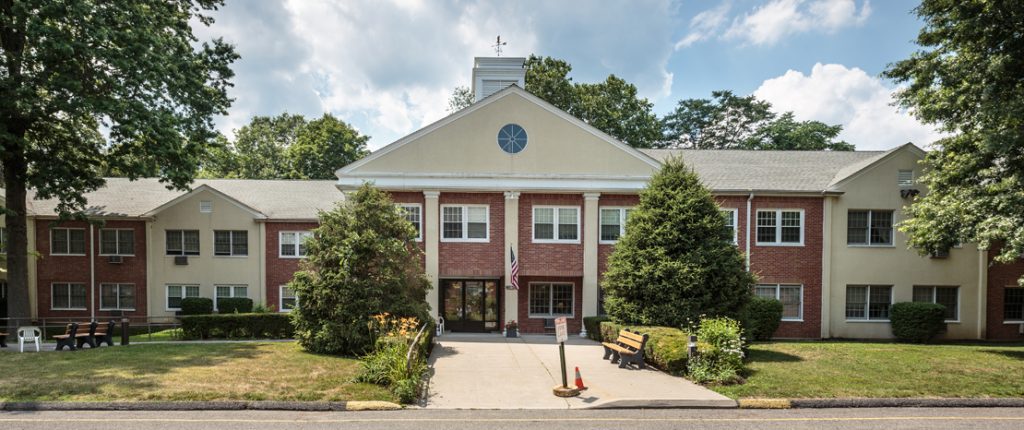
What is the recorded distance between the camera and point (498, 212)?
2075cm

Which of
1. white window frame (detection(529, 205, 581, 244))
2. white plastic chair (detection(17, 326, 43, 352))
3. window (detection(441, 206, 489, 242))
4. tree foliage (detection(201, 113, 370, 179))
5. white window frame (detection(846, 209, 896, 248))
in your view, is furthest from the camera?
tree foliage (detection(201, 113, 370, 179))

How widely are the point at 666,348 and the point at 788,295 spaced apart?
38.7ft

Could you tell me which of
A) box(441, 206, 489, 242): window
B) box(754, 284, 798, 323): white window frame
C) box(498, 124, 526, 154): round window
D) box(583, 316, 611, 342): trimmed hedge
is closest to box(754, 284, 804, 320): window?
box(754, 284, 798, 323): white window frame

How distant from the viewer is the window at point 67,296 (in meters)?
24.0

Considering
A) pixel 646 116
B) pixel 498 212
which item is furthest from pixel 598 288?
pixel 646 116

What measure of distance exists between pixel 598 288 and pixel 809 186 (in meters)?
9.97

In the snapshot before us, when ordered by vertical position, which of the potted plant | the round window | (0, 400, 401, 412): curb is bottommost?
the potted plant

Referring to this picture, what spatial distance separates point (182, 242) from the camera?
80.2 feet

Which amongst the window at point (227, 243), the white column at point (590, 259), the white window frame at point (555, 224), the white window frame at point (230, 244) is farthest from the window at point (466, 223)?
the window at point (227, 243)

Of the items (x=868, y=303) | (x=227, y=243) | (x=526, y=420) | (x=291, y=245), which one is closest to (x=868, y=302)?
(x=868, y=303)

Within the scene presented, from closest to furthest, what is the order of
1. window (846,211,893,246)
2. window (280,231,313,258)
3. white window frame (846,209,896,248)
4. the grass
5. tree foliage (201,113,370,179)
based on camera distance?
1. the grass
2. white window frame (846,209,896,248)
3. window (846,211,893,246)
4. window (280,231,313,258)
5. tree foliage (201,113,370,179)

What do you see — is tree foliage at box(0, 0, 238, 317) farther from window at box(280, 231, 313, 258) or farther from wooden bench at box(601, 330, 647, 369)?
wooden bench at box(601, 330, 647, 369)

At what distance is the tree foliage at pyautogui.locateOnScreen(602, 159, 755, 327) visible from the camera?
48.6 ft

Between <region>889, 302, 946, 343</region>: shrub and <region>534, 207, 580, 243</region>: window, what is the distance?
1329 centimetres
